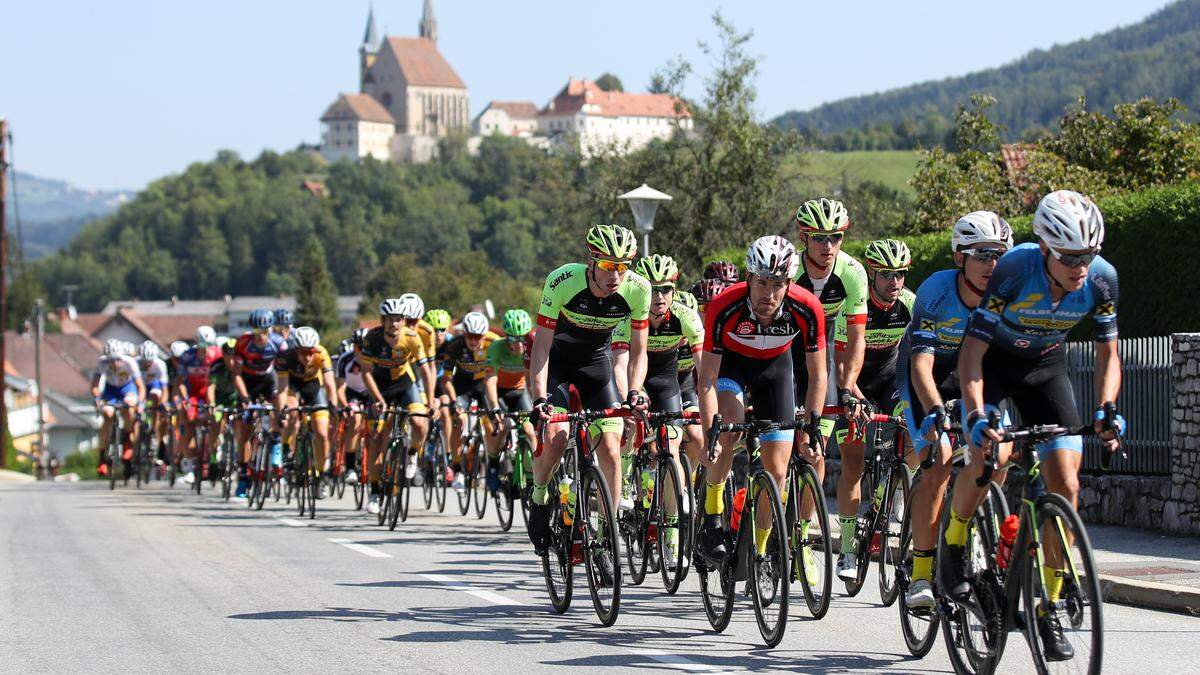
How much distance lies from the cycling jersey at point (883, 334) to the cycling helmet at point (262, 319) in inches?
393

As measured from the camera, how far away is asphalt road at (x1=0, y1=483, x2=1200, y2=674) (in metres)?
8.19

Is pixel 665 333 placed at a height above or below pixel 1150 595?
above

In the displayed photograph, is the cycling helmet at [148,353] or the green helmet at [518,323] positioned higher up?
the green helmet at [518,323]

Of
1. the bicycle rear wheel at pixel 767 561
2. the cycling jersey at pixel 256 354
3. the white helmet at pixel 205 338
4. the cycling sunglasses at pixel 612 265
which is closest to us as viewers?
the bicycle rear wheel at pixel 767 561

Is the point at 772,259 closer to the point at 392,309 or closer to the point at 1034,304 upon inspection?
the point at 1034,304

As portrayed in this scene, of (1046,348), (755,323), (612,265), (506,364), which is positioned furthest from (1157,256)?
(1046,348)

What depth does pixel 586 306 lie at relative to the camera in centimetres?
1031

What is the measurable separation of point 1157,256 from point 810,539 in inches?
323

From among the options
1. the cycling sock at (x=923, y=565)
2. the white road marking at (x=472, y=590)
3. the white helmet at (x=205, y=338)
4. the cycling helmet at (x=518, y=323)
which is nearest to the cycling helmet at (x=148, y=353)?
the white helmet at (x=205, y=338)

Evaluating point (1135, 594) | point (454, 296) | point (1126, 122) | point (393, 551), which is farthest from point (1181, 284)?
point (454, 296)

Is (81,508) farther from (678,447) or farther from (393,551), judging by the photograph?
(678,447)

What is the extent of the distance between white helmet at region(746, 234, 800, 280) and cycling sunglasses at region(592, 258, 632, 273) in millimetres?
1296

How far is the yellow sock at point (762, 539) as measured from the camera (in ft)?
28.2

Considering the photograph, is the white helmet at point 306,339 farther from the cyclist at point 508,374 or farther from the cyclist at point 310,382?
the cyclist at point 508,374
